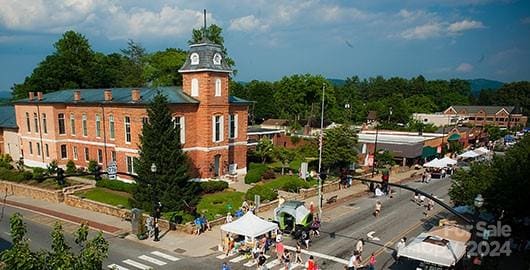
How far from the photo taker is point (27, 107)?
49375mm

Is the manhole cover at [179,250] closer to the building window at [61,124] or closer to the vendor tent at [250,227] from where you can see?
the vendor tent at [250,227]

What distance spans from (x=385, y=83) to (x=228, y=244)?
14404 cm

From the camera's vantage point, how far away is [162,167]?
30.6 metres

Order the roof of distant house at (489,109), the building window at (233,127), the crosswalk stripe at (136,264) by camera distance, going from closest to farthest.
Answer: the crosswalk stripe at (136,264) → the building window at (233,127) → the roof of distant house at (489,109)

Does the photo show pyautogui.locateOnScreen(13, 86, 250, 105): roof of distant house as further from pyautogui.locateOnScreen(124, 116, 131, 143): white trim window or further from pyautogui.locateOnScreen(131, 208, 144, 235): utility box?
pyautogui.locateOnScreen(131, 208, 144, 235): utility box

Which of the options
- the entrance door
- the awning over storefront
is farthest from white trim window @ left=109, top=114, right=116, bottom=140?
the awning over storefront

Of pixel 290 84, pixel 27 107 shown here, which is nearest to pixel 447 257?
pixel 27 107

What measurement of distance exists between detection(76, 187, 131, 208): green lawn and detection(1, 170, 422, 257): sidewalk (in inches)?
74.0

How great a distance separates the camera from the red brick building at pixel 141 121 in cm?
3866

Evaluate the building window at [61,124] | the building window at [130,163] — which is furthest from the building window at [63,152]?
the building window at [130,163]

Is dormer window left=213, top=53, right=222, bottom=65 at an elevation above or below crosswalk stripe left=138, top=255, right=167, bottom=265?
above

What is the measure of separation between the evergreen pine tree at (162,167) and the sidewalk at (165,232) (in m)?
2.75

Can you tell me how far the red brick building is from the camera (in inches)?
1522

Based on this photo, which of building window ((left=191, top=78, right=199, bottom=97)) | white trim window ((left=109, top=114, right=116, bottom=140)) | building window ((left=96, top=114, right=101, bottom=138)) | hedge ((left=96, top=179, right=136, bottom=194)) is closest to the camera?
hedge ((left=96, top=179, right=136, bottom=194))
